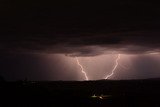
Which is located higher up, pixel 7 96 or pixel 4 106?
pixel 7 96

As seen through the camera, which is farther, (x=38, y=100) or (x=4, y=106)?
(x=38, y=100)

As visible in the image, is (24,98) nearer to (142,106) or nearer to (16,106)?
→ (16,106)

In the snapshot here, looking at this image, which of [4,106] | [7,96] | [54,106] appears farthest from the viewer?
[7,96]

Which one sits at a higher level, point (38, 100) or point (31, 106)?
point (38, 100)

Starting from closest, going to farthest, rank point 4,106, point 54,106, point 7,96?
point 4,106 → point 54,106 → point 7,96

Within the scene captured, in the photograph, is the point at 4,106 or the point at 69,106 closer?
the point at 4,106

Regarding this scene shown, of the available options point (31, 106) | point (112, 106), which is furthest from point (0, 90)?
point (112, 106)

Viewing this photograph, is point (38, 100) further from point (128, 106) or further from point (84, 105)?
point (128, 106)

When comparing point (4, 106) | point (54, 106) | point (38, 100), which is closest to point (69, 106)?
point (54, 106)
